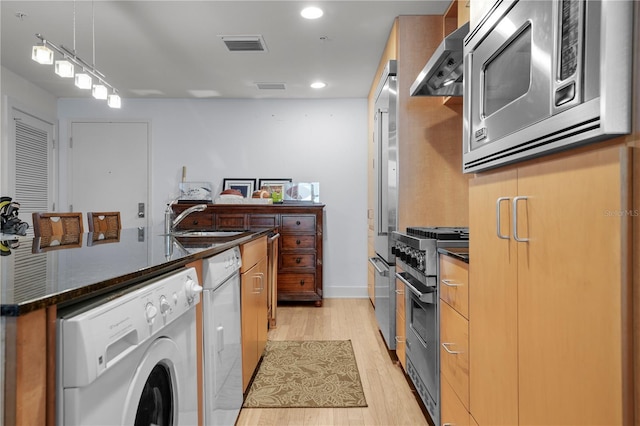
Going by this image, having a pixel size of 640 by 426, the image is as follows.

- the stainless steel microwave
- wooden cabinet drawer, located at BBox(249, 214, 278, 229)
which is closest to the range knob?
the stainless steel microwave

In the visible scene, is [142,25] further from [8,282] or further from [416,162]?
[8,282]

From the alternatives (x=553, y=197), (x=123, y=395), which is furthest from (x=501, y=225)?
(x=123, y=395)

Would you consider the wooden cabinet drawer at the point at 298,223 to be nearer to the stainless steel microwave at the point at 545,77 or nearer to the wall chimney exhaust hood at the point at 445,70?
the wall chimney exhaust hood at the point at 445,70

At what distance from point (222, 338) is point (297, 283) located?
2922 millimetres

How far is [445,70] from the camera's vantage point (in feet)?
7.12

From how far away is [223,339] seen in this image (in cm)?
162

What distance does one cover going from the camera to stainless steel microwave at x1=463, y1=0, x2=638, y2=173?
0.72 m

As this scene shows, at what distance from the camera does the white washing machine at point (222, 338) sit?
4.70 ft

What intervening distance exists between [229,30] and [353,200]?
2543 mm

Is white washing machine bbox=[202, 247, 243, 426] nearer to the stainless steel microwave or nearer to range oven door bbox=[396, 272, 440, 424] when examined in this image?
range oven door bbox=[396, 272, 440, 424]

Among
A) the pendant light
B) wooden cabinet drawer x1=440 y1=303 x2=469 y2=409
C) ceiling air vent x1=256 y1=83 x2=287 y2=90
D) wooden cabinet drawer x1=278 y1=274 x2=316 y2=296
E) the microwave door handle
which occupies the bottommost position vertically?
wooden cabinet drawer x1=278 y1=274 x2=316 y2=296

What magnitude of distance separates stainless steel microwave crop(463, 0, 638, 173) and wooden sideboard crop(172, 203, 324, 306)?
10.3 ft

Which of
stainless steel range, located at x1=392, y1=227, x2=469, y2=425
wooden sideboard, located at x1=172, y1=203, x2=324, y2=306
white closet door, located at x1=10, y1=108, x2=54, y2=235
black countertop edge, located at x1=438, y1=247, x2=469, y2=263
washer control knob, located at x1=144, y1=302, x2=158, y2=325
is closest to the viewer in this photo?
washer control knob, located at x1=144, y1=302, x2=158, y2=325

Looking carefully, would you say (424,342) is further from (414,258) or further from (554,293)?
(554,293)
